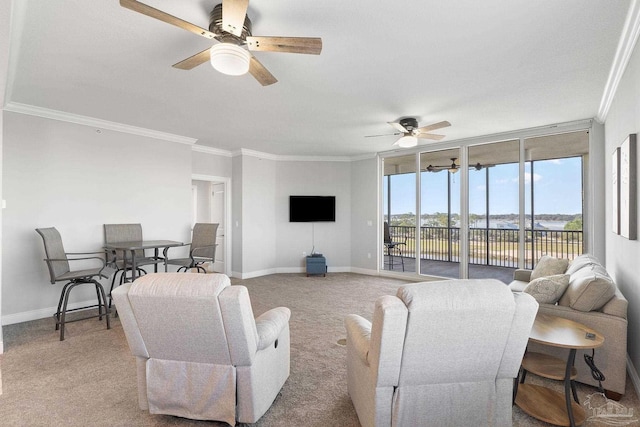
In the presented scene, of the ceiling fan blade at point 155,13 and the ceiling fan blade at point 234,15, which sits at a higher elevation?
the ceiling fan blade at point 234,15

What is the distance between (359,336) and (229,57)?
2024 millimetres

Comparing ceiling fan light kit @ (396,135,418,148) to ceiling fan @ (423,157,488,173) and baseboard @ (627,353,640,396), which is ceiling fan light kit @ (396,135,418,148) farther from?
baseboard @ (627,353,640,396)

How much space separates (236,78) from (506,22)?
2349 mm

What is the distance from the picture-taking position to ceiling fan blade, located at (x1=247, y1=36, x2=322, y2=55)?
6.87 ft

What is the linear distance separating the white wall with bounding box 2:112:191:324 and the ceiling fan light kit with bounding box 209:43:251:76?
338 cm

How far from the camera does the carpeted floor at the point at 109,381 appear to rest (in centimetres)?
212

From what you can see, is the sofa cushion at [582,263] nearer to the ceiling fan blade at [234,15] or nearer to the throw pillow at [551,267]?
the throw pillow at [551,267]

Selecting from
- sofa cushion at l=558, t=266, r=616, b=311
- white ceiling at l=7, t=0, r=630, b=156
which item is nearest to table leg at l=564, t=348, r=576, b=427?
sofa cushion at l=558, t=266, r=616, b=311

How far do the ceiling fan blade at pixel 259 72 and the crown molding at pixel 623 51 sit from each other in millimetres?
2459

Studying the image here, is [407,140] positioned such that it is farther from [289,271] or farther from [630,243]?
[289,271]

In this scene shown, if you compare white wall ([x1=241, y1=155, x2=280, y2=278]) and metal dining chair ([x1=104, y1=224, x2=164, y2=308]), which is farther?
white wall ([x1=241, y1=155, x2=280, y2=278])

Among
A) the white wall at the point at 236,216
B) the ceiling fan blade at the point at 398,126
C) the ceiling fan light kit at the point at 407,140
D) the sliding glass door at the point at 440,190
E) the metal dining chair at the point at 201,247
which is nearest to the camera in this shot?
the ceiling fan blade at the point at 398,126

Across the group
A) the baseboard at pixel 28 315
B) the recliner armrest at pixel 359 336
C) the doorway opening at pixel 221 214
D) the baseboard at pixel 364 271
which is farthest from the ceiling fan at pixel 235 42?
the baseboard at pixel 364 271

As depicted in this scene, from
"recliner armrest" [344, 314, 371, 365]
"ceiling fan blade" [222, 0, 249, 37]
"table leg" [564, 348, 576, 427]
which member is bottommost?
"table leg" [564, 348, 576, 427]
